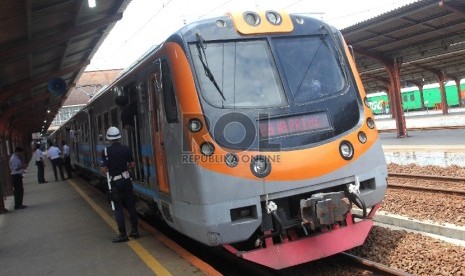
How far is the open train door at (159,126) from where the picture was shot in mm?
5582

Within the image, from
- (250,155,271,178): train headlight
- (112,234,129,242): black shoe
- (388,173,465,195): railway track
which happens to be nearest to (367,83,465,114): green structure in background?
(388,173,465,195): railway track

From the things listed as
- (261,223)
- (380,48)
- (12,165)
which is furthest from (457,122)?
(261,223)

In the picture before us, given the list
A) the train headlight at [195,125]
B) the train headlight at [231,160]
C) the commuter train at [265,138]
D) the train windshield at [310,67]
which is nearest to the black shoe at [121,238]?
the commuter train at [265,138]

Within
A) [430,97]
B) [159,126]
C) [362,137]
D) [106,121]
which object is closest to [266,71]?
[362,137]

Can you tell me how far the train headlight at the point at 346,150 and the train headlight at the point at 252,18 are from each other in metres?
1.67

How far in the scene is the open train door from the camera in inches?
220

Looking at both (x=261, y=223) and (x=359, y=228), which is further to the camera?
(x=359, y=228)

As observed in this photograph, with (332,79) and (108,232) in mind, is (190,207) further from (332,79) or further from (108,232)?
(108,232)

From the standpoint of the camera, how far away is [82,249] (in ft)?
22.1

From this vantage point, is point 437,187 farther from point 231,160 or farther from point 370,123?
point 231,160

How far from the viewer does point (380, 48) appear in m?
18.9

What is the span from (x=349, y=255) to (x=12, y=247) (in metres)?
5.20

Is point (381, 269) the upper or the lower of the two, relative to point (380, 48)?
lower

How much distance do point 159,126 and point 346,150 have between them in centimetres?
221
